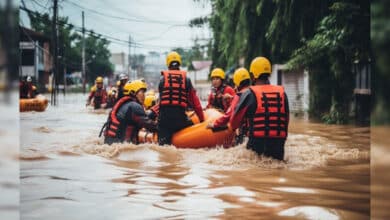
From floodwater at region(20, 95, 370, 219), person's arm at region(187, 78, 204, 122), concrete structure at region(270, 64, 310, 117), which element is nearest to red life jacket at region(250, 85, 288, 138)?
floodwater at region(20, 95, 370, 219)

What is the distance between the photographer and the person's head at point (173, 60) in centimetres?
451

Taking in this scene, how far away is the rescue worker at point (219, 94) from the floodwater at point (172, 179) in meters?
1.13

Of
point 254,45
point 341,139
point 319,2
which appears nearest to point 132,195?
point 341,139

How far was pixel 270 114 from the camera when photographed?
140 inches

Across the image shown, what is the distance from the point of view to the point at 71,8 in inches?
120

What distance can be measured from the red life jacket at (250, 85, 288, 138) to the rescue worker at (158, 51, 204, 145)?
122 cm

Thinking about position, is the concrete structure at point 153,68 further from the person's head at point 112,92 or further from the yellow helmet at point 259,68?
the yellow helmet at point 259,68

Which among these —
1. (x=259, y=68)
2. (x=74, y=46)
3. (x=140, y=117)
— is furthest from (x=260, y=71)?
(x=74, y=46)

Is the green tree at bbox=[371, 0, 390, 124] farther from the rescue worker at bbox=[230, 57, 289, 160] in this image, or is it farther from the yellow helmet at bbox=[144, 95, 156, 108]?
the yellow helmet at bbox=[144, 95, 156, 108]

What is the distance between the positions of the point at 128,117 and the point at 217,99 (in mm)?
1506

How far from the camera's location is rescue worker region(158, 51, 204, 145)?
4.61m

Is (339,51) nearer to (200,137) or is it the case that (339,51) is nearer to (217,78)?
(217,78)

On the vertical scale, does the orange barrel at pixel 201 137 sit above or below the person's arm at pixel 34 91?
below

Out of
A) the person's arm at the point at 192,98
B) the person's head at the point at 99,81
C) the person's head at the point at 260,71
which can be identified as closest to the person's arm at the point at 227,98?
the person's arm at the point at 192,98
